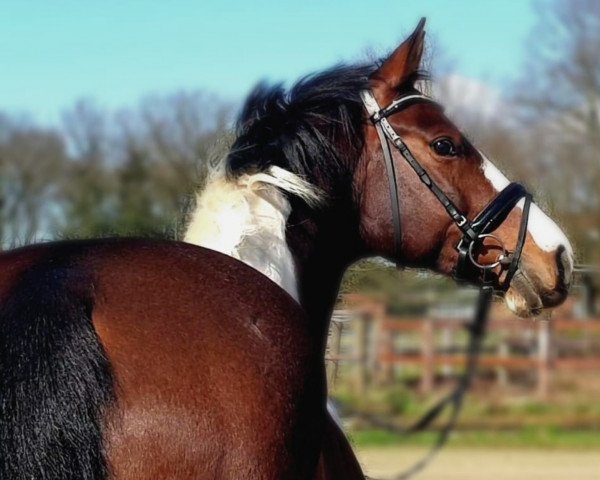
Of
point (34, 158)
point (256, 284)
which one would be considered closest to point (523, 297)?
point (256, 284)

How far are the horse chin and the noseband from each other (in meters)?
0.02

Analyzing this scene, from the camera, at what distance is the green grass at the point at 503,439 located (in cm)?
1522

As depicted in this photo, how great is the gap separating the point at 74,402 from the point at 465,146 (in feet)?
6.02

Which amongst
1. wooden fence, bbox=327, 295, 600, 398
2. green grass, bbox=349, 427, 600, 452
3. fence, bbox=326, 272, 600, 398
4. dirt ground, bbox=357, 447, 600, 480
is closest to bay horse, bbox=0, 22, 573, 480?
dirt ground, bbox=357, 447, 600, 480

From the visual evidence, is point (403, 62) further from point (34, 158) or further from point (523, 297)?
point (34, 158)

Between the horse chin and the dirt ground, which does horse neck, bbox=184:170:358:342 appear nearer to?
the horse chin

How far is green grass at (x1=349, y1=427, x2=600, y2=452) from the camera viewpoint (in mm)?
15219

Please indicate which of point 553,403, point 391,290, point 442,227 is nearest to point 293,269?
point 442,227

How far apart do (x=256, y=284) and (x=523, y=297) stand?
4.05ft

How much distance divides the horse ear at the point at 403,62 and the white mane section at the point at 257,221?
0.54m

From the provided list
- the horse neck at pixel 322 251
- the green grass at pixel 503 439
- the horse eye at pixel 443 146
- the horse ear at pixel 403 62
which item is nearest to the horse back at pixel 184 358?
the horse neck at pixel 322 251

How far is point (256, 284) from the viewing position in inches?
Answer: 108

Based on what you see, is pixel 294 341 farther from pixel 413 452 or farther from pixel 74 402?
pixel 413 452

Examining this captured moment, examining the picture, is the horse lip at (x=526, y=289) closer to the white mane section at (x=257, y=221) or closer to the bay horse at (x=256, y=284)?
the bay horse at (x=256, y=284)
